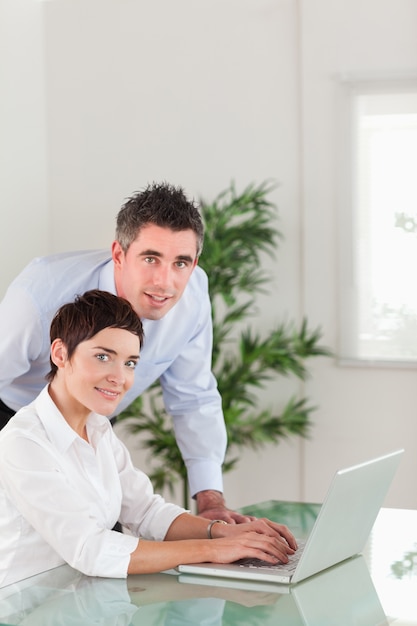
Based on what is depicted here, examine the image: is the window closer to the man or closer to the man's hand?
the man

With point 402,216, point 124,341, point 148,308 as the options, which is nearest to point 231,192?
point 402,216

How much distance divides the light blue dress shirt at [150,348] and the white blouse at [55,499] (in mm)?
694

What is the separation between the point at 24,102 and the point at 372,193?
1.88 meters

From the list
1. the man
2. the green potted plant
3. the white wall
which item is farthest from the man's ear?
the white wall

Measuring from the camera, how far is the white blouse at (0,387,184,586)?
1.88 meters

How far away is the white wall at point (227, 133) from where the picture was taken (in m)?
4.92

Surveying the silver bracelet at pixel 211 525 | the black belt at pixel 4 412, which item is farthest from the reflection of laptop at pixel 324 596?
the black belt at pixel 4 412

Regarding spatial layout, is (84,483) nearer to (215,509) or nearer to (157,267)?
(215,509)

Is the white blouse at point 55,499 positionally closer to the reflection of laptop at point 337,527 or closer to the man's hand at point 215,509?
the reflection of laptop at point 337,527

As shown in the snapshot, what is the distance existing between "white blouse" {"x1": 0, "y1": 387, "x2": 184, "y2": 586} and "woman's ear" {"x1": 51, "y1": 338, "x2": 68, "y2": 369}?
70 millimetres

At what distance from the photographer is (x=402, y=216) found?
4.89 metres

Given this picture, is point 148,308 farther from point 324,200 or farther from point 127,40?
point 127,40

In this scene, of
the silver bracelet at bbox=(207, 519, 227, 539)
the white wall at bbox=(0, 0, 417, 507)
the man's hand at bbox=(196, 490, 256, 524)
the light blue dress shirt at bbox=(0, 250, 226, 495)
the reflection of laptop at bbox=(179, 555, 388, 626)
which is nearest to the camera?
the reflection of laptop at bbox=(179, 555, 388, 626)

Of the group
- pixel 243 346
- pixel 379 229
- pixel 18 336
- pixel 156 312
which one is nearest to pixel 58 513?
pixel 156 312
